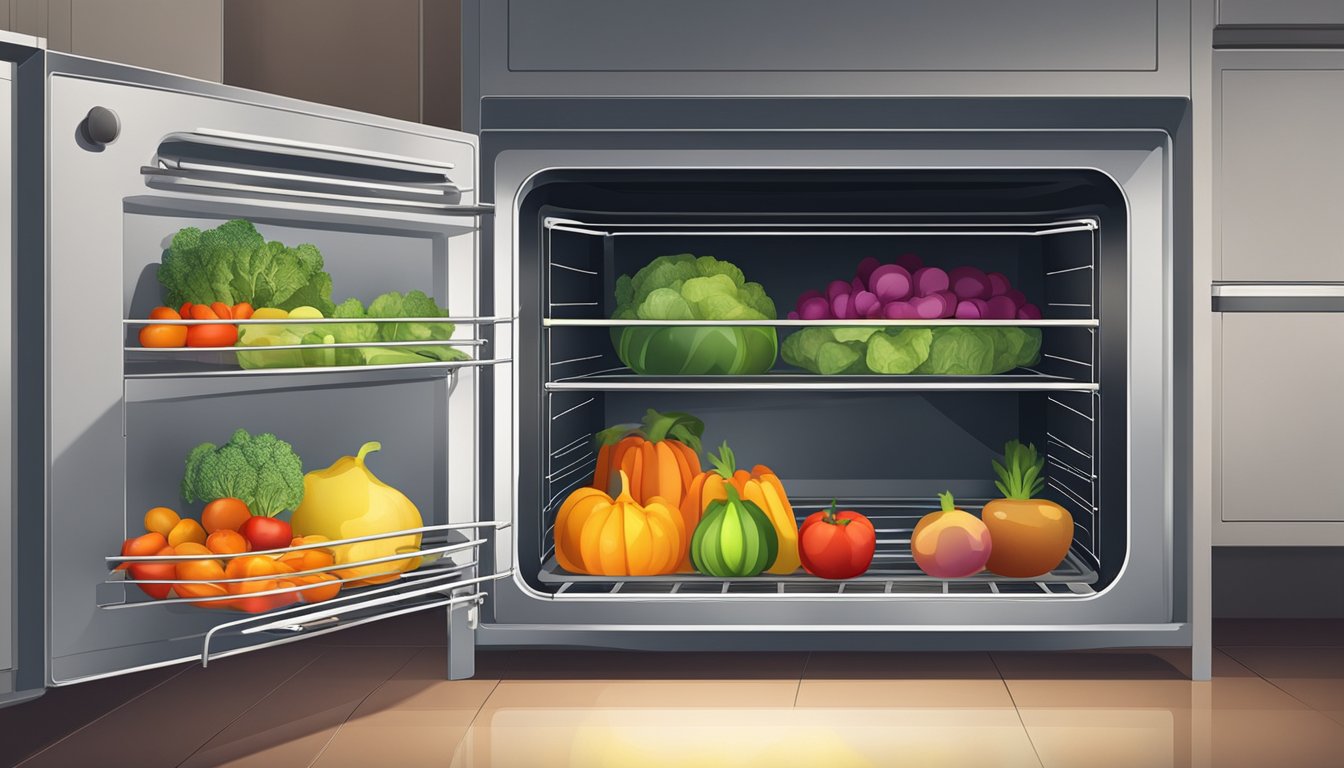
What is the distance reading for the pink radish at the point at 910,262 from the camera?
2197 millimetres

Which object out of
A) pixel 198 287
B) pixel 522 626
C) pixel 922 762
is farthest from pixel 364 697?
pixel 922 762

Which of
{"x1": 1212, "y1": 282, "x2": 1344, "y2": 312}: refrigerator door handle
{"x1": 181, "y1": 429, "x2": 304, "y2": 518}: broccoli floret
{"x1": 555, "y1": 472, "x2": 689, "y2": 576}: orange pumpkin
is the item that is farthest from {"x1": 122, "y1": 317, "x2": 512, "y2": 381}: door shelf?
{"x1": 1212, "y1": 282, "x2": 1344, "y2": 312}: refrigerator door handle

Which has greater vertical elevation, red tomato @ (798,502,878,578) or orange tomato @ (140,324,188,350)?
orange tomato @ (140,324,188,350)

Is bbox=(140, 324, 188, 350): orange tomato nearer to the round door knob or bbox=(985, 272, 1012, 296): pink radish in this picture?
the round door knob

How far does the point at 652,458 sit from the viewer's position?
6.72 ft

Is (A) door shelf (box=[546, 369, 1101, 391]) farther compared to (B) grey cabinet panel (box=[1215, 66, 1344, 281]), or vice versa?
(B) grey cabinet panel (box=[1215, 66, 1344, 281])

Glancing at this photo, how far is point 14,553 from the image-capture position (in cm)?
135

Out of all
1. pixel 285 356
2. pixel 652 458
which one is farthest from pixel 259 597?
pixel 652 458

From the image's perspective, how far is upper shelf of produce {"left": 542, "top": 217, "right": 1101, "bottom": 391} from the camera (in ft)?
6.50

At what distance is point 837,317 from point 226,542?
3.68 ft

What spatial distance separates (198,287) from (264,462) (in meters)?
0.25

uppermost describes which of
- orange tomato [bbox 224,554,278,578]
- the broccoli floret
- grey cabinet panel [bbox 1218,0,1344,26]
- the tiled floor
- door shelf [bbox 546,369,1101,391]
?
grey cabinet panel [bbox 1218,0,1344,26]

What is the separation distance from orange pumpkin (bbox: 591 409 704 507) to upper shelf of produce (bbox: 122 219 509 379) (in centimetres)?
48

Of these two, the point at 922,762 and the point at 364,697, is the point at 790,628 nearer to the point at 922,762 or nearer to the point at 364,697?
the point at 922,762
